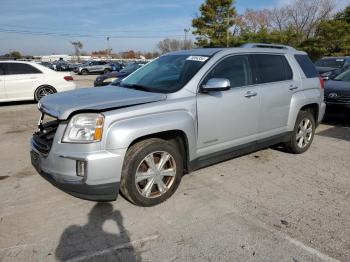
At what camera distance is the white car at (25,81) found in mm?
10734

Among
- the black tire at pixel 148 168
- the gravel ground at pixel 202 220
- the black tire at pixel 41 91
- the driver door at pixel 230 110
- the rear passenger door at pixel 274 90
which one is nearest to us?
the gravel ground at pixel 202 220

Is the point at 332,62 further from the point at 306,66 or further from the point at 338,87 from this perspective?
the point at 306,66

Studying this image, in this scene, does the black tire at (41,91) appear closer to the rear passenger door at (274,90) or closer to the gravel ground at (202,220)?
the gravel ground at (202,220)

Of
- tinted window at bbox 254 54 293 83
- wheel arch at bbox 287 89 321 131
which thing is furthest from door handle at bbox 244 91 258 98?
wheel arch at bbox 287 89 321 131

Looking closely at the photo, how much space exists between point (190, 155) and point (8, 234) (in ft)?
6.75

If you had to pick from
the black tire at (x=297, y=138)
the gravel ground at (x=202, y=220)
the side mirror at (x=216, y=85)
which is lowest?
the gravel ground at (x=202, y=220)

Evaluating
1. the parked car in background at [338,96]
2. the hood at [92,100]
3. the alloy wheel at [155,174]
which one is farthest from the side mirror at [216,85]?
the parked car in background at [338,96]

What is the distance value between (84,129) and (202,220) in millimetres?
1515

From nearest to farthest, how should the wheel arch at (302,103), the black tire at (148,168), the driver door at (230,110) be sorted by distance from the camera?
the black tire at (148,168) → the driver door at (230,110) → the wheel arch at (302,103)

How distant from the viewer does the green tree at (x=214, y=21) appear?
1564 inches

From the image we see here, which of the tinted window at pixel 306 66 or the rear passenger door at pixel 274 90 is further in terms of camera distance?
the tinted window at pixel 306 66

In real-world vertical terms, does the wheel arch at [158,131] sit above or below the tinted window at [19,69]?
below

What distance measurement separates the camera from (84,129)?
3.16 m

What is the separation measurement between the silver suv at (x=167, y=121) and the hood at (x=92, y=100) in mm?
11
